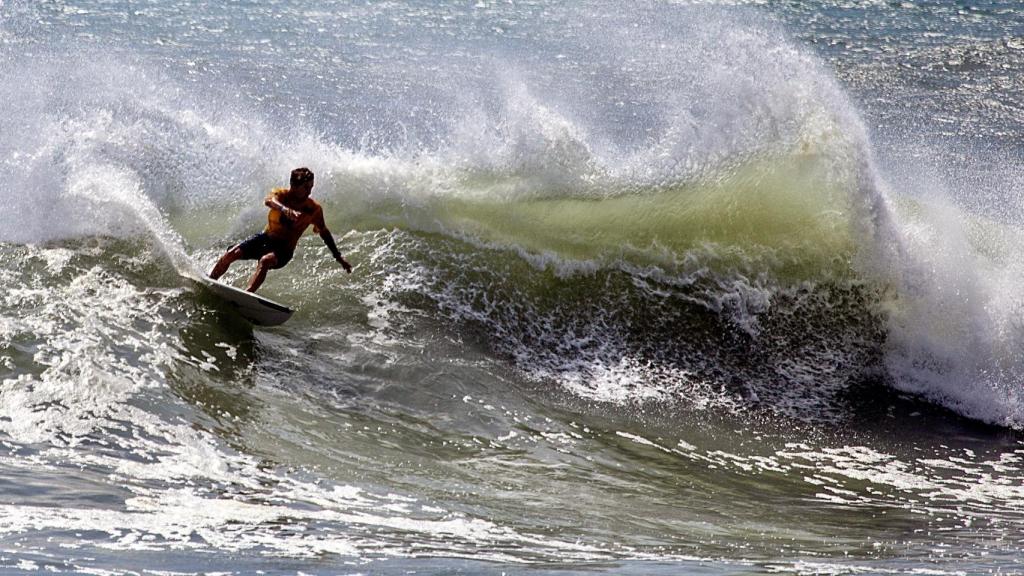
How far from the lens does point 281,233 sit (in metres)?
9.29

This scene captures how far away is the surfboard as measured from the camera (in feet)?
29.1

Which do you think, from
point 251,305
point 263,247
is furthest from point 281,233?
point 251,305

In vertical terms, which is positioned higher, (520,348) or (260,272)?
(260,272)

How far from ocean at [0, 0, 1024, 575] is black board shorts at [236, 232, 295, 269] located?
1.55 feet

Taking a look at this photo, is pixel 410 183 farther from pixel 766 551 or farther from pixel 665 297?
pixel 766 551

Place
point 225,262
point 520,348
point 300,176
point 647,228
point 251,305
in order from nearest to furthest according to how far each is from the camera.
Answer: point 251,305
point 300,176
point 225,262
point 520,348
point 647,228

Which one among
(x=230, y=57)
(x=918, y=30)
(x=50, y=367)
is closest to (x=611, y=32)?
(x=918, y=30)

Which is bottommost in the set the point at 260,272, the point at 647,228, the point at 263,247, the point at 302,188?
the point at 260,272

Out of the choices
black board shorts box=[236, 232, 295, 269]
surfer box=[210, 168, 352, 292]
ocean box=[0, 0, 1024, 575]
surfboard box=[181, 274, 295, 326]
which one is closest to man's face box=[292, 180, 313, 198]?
surfer box=[210, 168, 352, 292]

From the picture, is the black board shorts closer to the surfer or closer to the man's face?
the surfer

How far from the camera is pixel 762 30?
38.4 ft

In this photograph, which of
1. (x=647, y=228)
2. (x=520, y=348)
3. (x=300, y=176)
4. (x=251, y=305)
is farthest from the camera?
(x=647, y=228)

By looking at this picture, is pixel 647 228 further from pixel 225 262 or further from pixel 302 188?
pixel 225 262

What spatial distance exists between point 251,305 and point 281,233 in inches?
27.4
